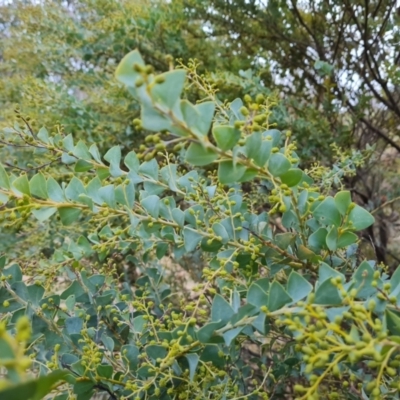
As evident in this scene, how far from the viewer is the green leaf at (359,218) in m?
0.49

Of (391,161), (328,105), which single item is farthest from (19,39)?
(391,161)

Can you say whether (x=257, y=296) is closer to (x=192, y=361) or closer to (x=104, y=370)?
(x=192, y=361)

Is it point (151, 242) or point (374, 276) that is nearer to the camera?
point (374, 276)

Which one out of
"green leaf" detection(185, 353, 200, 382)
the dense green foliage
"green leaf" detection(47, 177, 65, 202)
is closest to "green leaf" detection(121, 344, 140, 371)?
the dense green foliage

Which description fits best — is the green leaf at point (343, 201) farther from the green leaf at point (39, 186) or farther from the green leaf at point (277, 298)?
the green leaf at point (39, 186)

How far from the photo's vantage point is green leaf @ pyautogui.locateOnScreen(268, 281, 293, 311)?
1.40ft

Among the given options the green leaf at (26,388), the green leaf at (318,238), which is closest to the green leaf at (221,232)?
the green leaf at (318,238)

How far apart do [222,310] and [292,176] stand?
17 cm

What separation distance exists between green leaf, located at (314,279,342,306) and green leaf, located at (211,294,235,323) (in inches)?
3.8

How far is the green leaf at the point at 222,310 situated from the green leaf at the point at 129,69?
0.25 metres

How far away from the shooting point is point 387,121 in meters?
1.95

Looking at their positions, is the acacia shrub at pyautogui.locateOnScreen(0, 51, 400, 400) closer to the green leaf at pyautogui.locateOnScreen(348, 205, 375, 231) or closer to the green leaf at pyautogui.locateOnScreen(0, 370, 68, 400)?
the green leaf at pyautogui.locateOnScreen(348, 205, 375, 231)

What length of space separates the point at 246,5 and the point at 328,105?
1.57 ft

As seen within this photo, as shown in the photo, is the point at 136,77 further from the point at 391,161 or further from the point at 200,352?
the point at 391,161
